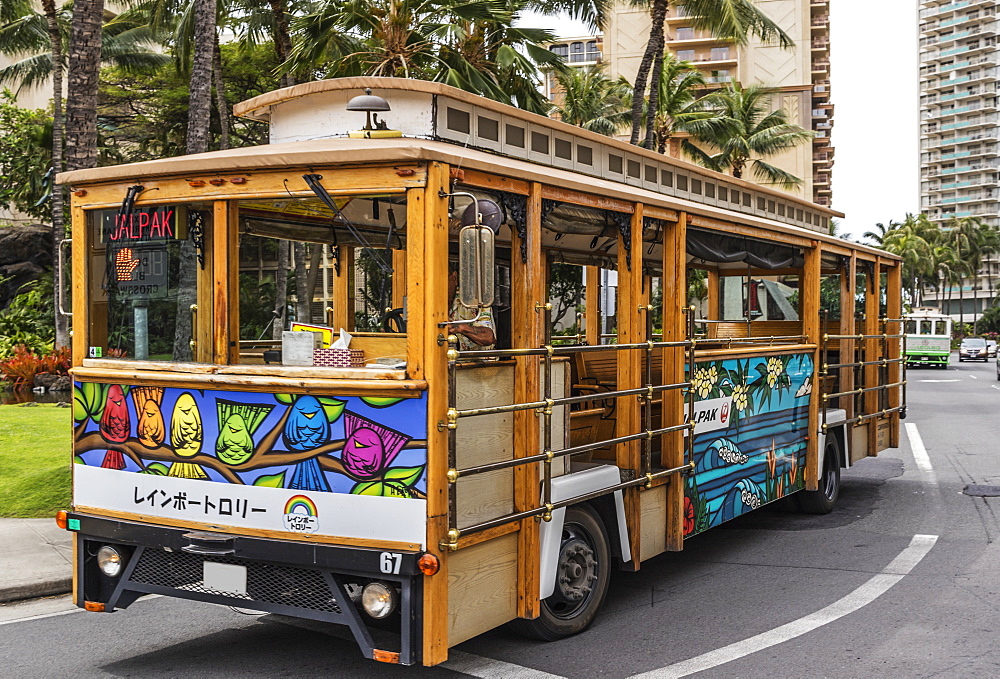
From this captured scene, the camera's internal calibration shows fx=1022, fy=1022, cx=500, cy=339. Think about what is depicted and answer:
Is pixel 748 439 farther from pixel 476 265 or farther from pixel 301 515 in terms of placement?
pixel 301 515

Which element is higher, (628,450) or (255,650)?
(628,450)

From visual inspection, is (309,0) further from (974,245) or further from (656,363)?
(974,245)

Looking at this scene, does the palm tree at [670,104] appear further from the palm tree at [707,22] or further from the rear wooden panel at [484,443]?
the rear wooden panel at [484,443]

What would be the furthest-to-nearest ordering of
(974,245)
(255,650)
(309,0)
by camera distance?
(974,245)
(309,0)
(255,650)

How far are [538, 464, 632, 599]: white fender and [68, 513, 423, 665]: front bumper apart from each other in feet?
3.46

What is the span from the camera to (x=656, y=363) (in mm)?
7812

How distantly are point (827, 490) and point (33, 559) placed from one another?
736 cm

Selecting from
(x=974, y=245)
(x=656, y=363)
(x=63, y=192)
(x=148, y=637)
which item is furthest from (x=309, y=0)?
(x=974, y=245)

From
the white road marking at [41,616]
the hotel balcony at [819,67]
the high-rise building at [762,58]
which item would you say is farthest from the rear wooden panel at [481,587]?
the hotel balcony at [819,67]

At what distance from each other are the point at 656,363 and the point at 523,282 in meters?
2.59

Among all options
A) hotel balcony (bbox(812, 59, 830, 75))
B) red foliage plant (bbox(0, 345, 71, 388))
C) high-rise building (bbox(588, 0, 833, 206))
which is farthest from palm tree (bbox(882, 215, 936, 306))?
red foliage plant (bbox(0, 345, 71, 388))

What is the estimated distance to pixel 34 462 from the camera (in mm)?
11586

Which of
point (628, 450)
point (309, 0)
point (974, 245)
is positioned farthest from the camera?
point (974, 245)

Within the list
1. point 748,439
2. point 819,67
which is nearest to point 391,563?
point 748,439
